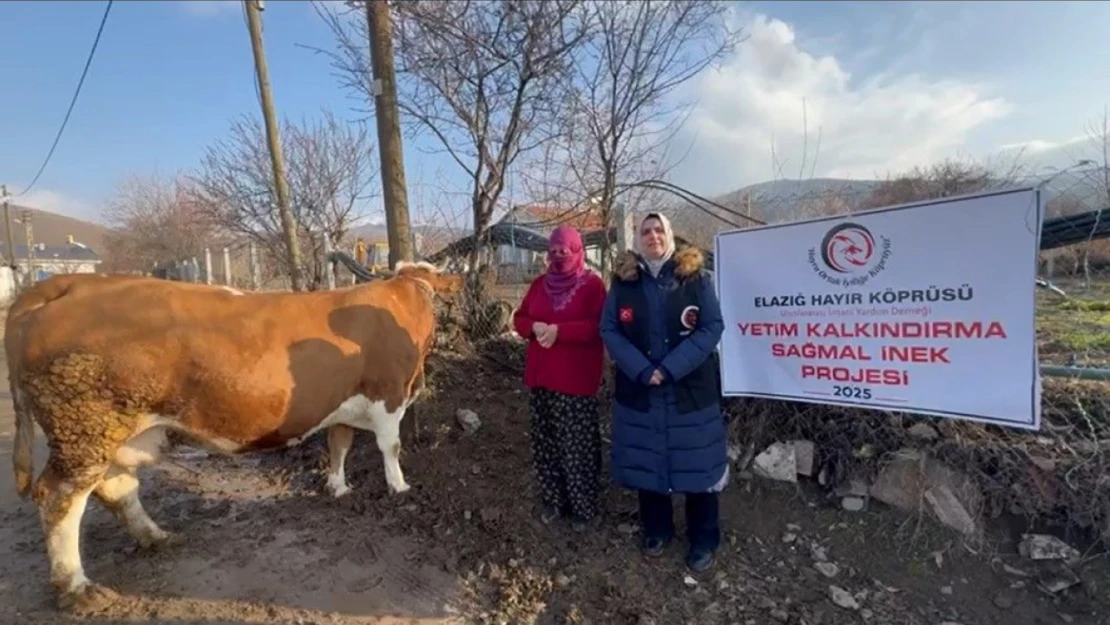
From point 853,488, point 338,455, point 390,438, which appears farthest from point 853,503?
point 338,455

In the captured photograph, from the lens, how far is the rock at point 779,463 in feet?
12.6

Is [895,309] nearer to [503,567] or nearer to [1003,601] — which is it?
[1003,601]

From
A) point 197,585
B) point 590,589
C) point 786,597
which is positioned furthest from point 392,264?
point 786,597

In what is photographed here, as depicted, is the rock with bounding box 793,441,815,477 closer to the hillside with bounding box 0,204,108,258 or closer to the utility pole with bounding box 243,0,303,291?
the utility pole with bounding box 243,0,303,291

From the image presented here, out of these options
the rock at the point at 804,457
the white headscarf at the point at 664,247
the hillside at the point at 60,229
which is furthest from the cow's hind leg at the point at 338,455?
the hillside at the point at 60,229

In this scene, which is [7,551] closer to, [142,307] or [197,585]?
[197,585]

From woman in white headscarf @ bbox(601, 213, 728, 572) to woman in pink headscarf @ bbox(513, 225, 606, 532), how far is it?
200mm

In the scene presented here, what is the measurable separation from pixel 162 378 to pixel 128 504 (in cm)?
94

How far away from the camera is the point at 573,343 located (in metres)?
3.59

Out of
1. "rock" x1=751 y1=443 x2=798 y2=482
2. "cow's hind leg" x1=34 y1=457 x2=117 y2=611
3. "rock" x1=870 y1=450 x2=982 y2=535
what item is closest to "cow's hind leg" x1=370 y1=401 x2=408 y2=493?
"cow's hind leg" x1=34 y1=457 x2=117 y2=611

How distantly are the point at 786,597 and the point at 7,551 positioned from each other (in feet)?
14.5

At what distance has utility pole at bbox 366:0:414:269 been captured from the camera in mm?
5094

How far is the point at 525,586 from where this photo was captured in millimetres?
3309

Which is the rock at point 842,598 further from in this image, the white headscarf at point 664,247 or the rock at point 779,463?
the white headscarf at point 664,247
